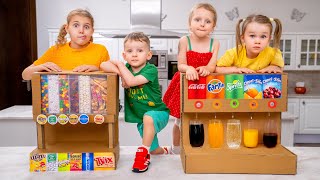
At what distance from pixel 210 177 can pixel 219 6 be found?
16.7 ft

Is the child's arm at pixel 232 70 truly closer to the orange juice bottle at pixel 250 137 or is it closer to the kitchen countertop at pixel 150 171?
the orange juice bottle at pixel 250 137

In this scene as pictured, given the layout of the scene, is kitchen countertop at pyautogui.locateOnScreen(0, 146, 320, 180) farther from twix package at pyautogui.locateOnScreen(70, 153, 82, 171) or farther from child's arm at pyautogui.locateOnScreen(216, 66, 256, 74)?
child's arm at pyautogui.locateOnScreen(216, 66, 256, 74)

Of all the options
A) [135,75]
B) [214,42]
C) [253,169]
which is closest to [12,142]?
[135,75]

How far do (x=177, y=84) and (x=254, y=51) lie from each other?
467 millimetres

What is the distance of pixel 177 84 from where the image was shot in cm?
183

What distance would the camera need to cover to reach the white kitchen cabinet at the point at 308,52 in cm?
584

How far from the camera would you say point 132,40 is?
1.54 m

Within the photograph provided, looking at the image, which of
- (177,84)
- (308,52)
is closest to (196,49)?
(177,84)

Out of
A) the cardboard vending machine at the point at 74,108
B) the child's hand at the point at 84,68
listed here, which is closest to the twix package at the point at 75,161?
the cardboard vending machine at the point at 74,108

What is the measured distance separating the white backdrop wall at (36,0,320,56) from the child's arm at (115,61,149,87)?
461cm

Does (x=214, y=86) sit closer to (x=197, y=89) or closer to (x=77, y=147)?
(x=197, y=89)

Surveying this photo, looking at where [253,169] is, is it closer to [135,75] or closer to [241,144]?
[241,144]

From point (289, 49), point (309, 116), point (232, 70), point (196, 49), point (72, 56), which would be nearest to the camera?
point (232, 70)

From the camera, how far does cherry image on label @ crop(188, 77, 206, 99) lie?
1471 mm
